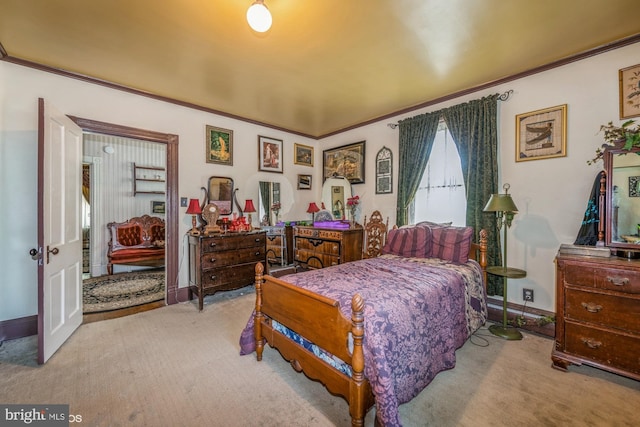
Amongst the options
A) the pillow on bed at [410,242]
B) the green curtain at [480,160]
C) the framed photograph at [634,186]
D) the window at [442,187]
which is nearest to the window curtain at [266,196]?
the pillow on bed at [410,242]

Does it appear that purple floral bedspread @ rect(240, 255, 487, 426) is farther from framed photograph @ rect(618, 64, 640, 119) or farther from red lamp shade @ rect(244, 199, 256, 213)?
red lamp shade @ rect(244, 199, 256, 213)

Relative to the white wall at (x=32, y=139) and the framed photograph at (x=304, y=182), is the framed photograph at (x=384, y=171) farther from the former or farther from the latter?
the white wall at (x=32, y=139)

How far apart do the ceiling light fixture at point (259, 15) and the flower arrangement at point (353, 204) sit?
3172 millimetres

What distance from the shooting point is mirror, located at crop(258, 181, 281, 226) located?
4.81m

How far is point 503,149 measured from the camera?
3.18 metres

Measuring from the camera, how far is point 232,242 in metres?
3.79

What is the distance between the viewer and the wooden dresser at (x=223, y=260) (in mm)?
3529

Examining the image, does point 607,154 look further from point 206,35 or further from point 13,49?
point 13,49

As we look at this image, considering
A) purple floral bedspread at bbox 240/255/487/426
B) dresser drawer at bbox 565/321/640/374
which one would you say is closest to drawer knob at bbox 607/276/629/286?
dresser drawer at bbox 565/321/640/374

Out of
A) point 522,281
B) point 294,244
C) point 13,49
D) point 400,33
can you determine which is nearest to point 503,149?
point 522,281

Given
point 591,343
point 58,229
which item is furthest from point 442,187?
point 58,229

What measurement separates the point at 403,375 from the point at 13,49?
4538mm

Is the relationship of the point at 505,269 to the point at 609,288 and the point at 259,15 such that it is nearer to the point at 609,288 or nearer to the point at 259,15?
the point at 609,288

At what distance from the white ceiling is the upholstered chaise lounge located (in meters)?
3.30
